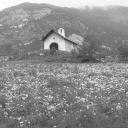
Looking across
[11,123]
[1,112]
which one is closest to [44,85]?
[1,112]

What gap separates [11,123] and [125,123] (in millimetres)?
3496

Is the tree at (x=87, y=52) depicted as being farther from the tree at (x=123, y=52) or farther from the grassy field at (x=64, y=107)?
the grassy field at (x=64, y=107)

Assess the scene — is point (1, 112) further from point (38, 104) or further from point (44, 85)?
point (44, 85)

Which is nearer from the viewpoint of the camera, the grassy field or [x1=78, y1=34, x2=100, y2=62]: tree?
the grassy field

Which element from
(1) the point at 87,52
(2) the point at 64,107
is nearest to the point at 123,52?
(1) the point at 87,52

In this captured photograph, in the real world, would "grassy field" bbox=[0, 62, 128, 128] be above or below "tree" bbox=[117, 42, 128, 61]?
below

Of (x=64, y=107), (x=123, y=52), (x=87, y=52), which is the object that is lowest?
(x=64, y=107)

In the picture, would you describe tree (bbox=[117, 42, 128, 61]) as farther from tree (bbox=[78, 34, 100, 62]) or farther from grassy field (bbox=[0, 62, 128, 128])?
grassy field (bbox=[0, 62, 128, 128])

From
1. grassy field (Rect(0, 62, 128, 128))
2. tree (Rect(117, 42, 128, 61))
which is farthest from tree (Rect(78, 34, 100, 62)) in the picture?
grassy field (Rect(0, 62, 128, 128))

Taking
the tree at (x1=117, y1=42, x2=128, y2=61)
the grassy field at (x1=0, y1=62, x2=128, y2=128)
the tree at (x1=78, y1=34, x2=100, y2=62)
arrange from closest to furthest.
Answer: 1. the grassy field at (x1=0, y1=62, x2=128, y2=128)
2. the tree at (x1=78, y1=34, x2=100, y2=62)
3. the tree at (x1=117, y1=42, x2=128, y2=61)

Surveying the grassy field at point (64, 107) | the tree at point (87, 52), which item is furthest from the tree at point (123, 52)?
the grassy field at point (64, 107)

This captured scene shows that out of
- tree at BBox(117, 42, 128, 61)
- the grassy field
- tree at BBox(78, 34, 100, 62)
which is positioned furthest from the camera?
tree at BBox(117, 42, 128, 61)

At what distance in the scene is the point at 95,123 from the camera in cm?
1133

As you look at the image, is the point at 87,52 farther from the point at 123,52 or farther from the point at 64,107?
the point at 64,107
